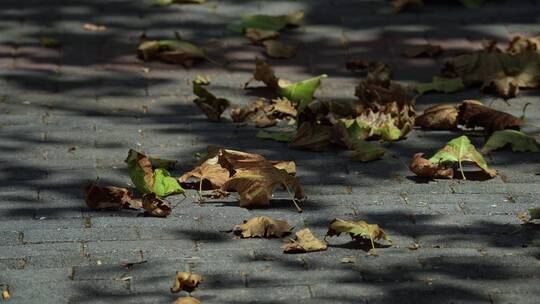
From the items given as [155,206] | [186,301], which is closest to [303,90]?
[155,206]

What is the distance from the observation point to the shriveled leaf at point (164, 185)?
514cm

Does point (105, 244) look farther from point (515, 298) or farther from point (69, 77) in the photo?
point (69, 77)

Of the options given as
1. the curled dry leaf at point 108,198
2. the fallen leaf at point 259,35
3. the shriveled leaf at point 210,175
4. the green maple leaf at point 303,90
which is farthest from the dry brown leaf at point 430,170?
the fallen leaf at point 259,35

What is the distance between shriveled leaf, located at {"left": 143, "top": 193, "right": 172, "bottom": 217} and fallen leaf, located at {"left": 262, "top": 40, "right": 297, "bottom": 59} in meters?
2.24

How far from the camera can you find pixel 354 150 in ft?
18.6

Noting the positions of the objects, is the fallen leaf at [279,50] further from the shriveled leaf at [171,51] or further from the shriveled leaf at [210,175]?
the shriveled leaf at [210,175]

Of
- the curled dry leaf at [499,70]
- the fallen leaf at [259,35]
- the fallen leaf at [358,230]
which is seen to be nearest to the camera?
the fallen leaf at [358,230]

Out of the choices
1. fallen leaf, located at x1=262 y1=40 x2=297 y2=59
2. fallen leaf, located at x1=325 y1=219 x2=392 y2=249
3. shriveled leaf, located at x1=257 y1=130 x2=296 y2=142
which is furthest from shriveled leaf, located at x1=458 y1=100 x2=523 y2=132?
fallen leaf, located at x1=325 y1=219 x2=392 y2=249

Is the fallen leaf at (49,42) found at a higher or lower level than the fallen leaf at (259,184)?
lower

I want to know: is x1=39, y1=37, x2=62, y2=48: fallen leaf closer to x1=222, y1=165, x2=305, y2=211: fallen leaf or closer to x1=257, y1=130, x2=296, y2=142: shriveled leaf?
x1=257, y1=130, x2=296, y2=142: shriveled leaf

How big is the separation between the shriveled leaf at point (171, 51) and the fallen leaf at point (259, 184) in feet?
6.42

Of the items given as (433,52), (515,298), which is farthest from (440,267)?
(433,52)

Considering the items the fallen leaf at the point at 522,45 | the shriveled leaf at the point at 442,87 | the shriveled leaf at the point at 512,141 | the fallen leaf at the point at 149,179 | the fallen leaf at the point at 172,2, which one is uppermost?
the fallen leaf at the point at 149,179

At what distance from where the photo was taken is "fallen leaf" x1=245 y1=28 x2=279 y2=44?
288 inches
